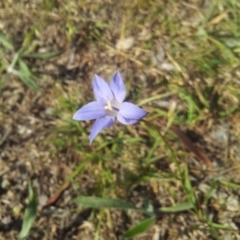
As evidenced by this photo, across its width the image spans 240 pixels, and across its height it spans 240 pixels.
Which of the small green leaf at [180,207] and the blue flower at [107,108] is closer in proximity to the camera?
the blue flower at [107,108]

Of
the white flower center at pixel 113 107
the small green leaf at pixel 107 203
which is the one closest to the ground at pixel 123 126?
the small green leaf at pixel 107 203

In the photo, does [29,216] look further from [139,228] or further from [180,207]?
[180,207]

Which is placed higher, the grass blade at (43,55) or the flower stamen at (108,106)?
the flower stamen at (108,106)

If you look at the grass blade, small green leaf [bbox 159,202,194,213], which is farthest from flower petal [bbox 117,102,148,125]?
the grass blade

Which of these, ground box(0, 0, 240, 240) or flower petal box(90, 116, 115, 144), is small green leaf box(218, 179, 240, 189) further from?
flower petal box(90, 116, 115, 144)

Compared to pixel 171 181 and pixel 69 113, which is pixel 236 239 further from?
pixel 69 113

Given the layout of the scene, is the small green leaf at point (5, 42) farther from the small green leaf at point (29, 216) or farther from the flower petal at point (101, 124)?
the flower petal at point (101, 124)
